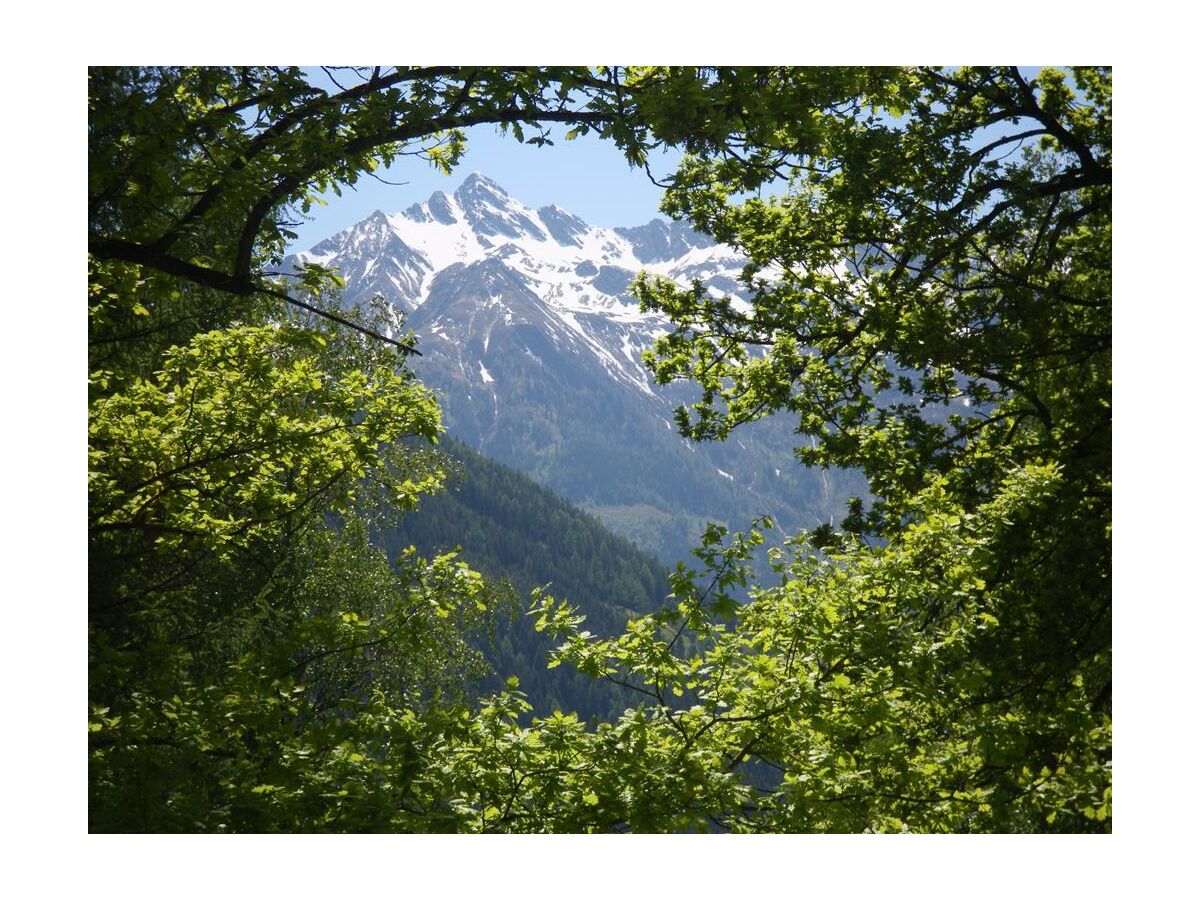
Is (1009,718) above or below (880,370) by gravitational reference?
below

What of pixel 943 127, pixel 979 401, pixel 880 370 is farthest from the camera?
pixel 880 370

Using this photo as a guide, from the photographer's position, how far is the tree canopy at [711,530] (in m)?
5.25

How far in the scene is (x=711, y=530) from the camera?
5859 millimetres

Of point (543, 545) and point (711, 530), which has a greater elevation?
point (711, 530)

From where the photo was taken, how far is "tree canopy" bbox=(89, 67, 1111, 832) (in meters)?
5.25

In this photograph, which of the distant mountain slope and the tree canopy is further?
the distant mountain slope

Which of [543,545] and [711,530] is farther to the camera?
[543,545]
